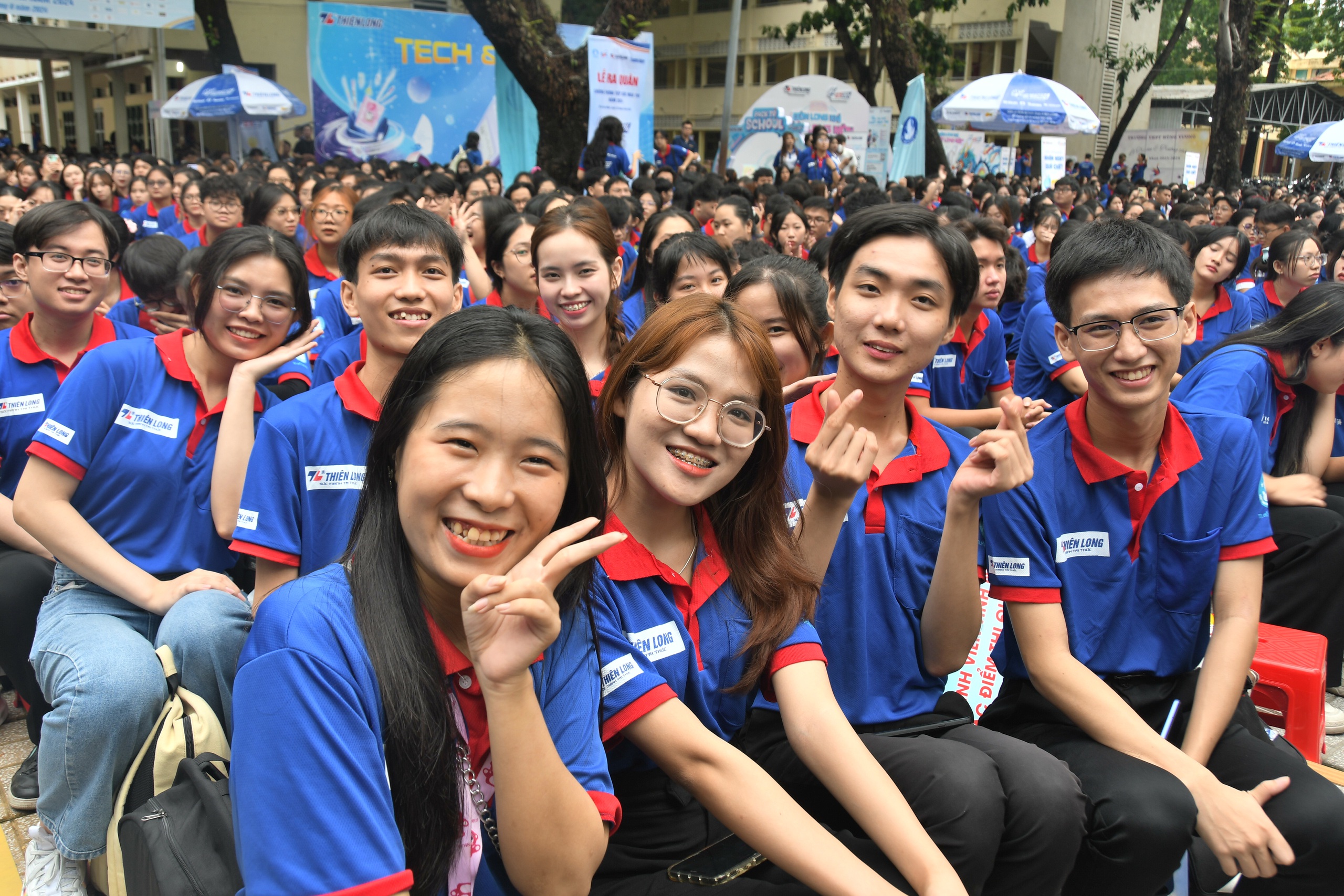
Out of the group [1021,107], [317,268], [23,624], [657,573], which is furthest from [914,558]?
[1021,107]

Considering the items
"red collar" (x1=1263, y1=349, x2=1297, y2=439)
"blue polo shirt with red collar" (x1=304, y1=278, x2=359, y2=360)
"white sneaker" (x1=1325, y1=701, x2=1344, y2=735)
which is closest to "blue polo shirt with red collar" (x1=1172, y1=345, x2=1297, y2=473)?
"red collar" (x1=1263, y1=349, x2=1297, y2=439)

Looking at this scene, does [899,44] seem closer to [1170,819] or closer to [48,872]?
[1170,819]

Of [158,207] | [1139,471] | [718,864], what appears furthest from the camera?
[158,207]

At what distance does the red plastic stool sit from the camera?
273cm

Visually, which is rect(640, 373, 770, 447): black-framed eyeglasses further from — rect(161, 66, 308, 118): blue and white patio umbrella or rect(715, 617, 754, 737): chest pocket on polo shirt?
rect(161, 66, 308, 118): blue and white patio umbrella

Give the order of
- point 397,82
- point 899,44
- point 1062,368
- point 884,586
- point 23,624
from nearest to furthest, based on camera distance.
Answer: point 884,586 < point 23,624 < point 1062,368 < point 397,82 < point 899,44

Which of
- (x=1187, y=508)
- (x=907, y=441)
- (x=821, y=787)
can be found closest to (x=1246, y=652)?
(x=1187, y=508)

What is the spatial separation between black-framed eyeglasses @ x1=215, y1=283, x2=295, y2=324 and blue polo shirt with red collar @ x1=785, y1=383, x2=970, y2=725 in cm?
151

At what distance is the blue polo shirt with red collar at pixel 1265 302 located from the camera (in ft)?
17.6

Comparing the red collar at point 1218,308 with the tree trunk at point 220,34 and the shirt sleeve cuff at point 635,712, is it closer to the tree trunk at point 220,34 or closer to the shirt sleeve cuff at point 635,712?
the shirt sleeve cuff at point 635,712

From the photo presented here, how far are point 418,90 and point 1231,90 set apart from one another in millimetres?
13855

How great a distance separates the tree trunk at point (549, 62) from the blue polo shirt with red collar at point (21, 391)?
938cm

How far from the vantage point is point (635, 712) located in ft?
5.57

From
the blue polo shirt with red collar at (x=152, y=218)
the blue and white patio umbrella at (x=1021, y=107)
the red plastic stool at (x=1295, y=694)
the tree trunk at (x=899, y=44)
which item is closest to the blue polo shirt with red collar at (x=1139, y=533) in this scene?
the red plastic stool at (x=1295, y=694)
